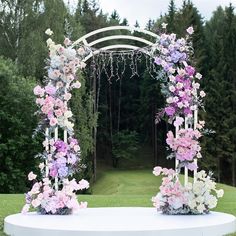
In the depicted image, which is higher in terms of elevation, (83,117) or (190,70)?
(190,70)

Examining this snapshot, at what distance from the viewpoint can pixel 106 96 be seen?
3581 cm

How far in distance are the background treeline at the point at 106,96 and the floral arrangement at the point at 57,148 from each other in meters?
9.47

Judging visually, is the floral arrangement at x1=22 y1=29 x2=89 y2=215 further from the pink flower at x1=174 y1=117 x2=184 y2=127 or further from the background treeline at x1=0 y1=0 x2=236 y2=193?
the background treeline at x1=0 y1=0 x2=236 y2=193

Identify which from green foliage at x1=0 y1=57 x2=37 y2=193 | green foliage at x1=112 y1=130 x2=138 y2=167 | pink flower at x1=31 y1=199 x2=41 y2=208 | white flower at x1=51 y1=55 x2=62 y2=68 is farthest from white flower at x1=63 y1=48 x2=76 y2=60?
green foliage at x1=112 y1=130 x2=138 y2=167

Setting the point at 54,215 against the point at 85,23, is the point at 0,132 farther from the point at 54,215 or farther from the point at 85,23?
the point at 54,215

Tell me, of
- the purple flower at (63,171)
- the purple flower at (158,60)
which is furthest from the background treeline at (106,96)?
the purple flower at (63,171)

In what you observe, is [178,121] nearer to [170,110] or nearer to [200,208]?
[170,110]

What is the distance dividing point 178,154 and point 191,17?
25.7 metres

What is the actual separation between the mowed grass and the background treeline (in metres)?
1.36

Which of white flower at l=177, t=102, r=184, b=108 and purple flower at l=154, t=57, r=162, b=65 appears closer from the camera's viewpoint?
white flower at l=177, t=102, r=184, b=108

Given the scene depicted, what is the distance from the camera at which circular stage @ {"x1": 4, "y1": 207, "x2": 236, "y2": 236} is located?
499 centimetres

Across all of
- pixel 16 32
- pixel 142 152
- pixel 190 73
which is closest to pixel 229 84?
pixel 142 152

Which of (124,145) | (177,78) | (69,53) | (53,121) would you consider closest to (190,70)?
(177,78)

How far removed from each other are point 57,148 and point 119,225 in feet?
5.63
